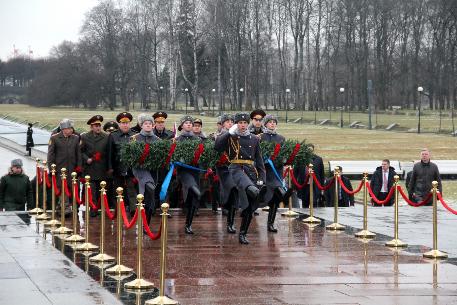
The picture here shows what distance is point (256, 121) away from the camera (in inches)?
713

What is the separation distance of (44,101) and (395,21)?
49349 mm

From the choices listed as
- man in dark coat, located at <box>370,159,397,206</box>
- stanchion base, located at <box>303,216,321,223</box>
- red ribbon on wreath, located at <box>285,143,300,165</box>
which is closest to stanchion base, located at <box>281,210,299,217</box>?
stanchion base, located at <box>303,216,321,223</box>

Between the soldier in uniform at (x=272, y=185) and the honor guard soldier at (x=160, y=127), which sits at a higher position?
the honor guard soldier at (x=160, y=127)

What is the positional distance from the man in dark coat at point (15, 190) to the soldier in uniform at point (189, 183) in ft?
13.1

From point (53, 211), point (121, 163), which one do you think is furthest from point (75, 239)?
point (121, 163)

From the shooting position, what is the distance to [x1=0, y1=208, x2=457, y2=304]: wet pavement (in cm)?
1170

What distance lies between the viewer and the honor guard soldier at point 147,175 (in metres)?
16.8

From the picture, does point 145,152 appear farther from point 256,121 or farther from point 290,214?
point 290,214

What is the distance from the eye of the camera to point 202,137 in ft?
59.3

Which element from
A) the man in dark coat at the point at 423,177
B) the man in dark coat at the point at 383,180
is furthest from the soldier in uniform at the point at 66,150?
the man in dark coat at the point at 423,177

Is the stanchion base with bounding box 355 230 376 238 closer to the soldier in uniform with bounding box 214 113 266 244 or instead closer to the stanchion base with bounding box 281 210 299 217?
the soldier in uniform with bounding box 214 113 266 244

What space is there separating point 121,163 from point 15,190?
296cm

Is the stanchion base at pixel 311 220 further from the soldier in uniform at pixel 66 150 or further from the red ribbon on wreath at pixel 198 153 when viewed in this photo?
the soldier in uniform at pixel 66 150

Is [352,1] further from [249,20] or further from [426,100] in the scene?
[426,100]
